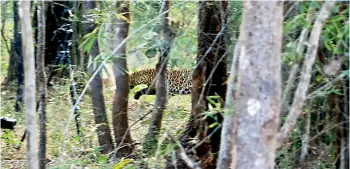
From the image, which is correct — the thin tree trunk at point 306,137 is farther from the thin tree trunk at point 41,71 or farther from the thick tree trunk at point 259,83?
the thin tree trunk at point 41,71

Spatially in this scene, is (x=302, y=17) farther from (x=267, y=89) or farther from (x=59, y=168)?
(x=59, y=168)

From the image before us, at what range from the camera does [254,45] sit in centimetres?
146

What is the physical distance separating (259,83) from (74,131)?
2.34m

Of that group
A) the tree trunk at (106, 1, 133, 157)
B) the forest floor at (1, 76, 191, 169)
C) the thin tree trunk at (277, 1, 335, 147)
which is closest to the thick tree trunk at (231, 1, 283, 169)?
the thin tree trunk at (277, 1, 335, 147)

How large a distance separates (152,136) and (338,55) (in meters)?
1.54

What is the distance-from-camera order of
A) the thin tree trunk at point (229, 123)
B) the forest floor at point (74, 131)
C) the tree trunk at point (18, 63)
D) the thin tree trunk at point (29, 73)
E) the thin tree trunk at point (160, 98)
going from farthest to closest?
1. the tree trunk at point (18, 63)
2. the forest floor at point (74, 131)
3. the thin tree trunk at point (160, 98)
4. the thin tree trunk at point (29, 73)
5. the thin tree trunk at point (229, 123)

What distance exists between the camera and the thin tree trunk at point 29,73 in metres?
1.88

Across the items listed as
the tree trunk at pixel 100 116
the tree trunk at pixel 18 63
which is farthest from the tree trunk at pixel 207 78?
the tree trunk at pixel 18 63

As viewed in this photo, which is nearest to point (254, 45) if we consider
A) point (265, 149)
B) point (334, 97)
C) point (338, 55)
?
point (265, 149)

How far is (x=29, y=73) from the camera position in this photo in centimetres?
190

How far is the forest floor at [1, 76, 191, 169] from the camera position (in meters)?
2.90

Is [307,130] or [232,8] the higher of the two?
[232,8]

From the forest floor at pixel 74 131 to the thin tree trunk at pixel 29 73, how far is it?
22.5 inches

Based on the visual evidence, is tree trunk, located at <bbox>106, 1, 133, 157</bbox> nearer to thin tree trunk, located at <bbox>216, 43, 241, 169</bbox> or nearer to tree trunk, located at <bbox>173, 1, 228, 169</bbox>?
tree trunk, located at <bbox>173, 1, 228, 169</bbox>
